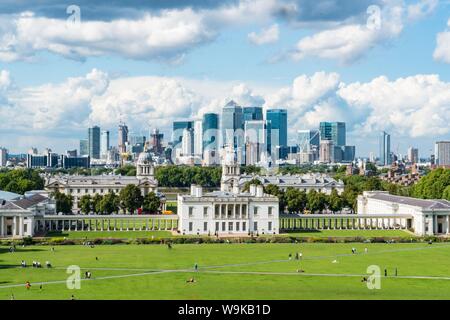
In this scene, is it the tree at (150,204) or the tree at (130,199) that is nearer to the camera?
the tree at (130,199)

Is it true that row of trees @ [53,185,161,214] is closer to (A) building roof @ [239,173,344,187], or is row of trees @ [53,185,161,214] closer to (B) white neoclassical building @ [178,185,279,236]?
(B) white neoclassical building @ [178,185,279,236]

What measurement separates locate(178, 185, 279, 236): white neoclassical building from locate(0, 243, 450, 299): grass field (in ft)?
61.8

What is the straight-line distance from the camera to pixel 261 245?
310 feet

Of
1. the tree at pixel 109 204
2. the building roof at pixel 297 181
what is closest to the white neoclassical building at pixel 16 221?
the tree at pixel 109 204

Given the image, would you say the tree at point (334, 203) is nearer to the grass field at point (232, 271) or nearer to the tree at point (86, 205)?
the grass field at point (232, 271)

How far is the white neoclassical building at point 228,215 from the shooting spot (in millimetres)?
113438

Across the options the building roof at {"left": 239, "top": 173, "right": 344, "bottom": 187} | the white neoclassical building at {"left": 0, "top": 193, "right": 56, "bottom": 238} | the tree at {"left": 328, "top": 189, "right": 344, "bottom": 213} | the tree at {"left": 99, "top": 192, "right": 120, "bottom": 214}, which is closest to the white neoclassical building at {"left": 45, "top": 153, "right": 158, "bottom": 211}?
the building roof at {"left": 239, "top": 173, "right": 344, "bottom": 187}

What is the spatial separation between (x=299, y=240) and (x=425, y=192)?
64367 mm

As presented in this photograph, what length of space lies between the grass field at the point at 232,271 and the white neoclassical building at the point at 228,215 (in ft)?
61.8

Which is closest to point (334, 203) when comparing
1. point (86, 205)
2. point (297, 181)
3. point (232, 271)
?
point (86, 205)

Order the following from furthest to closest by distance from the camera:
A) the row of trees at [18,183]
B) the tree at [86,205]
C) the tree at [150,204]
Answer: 1. the row of trees at [18,183]
2. the tree at [150,204]
3. the tree at [86,205]

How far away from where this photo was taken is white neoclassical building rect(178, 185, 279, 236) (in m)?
113
